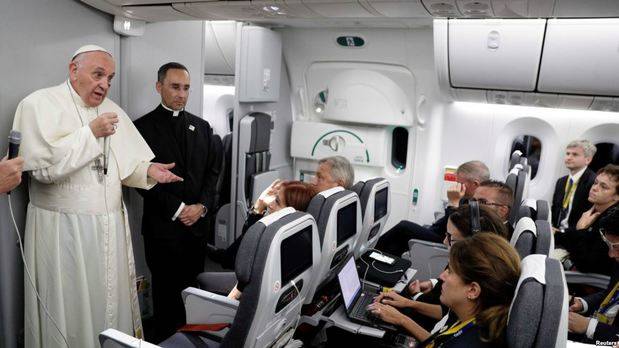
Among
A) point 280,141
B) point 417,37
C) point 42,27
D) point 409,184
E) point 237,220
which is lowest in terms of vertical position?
point 237,220

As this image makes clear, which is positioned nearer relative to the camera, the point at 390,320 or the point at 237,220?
the point at 390,320

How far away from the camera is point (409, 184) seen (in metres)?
6.46

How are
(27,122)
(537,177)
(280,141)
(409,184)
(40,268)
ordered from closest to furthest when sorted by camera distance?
(27,122) → (40,268) → (537,177) → (409,184) → (280,141)

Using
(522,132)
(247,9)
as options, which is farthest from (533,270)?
(522,132)

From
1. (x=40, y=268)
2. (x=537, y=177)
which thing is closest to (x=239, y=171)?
(x=40, y=268)

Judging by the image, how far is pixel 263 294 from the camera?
80.8 inches

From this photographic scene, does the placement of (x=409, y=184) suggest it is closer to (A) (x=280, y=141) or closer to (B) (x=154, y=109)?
(A) (x=280, y=141)

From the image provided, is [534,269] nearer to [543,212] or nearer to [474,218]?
[474,218]

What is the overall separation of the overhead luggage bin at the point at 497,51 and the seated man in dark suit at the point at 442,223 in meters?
1.04

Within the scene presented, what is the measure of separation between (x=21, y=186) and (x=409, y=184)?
476 cm

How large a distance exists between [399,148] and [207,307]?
472cm

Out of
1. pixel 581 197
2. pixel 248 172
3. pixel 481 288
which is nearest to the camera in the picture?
pixel 481 288

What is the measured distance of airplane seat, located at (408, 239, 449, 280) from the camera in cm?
428

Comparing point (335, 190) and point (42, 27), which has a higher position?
point (42, 27)
